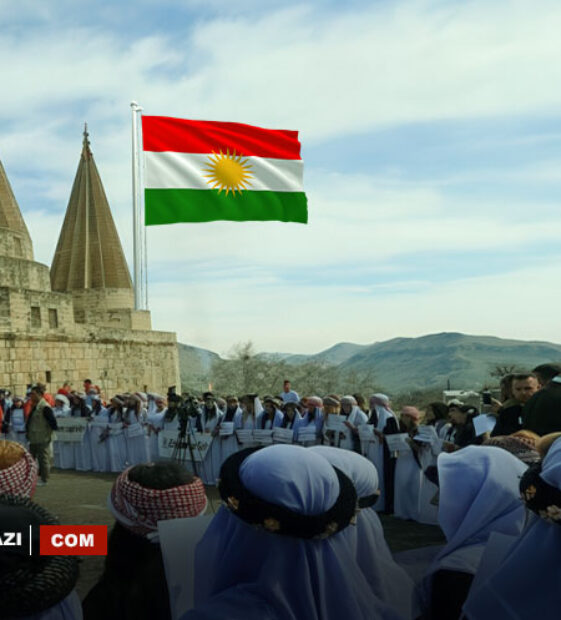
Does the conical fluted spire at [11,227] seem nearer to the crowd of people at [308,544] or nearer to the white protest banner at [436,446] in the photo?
the white protest banner at [436,446]

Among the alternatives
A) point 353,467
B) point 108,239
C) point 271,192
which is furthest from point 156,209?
point 108,239

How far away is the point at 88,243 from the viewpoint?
40.8 metres

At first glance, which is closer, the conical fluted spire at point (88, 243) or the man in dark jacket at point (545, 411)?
the man in dark jacket at point (545, 411)

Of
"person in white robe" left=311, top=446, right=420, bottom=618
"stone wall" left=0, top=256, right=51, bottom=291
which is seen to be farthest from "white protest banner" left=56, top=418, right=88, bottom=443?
"stone wall" left=0, top=256, right=51, bottom=291

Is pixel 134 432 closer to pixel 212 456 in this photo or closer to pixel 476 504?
pixel 212 456

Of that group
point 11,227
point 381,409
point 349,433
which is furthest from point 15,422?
point 11,227

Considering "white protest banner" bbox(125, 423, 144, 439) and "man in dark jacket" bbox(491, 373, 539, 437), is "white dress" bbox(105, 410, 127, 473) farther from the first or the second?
"man in dark jacket" bbox(491, 373, 539, 437)

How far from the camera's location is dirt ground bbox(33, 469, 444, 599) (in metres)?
7.04

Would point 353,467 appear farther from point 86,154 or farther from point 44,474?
point 86,154

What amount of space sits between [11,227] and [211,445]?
23642mm

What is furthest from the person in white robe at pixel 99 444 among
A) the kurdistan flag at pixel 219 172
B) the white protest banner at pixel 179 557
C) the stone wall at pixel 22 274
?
the stone wall at pixel 22 274

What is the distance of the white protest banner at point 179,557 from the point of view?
231cm

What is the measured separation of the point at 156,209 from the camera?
1405cm

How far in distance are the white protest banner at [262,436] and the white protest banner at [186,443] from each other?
0.87m
